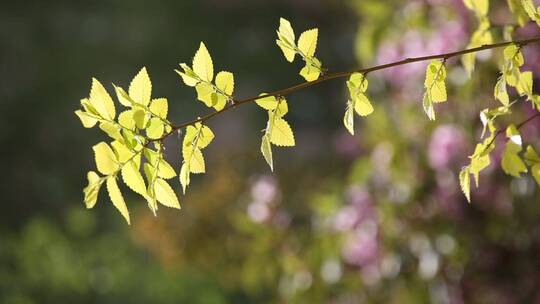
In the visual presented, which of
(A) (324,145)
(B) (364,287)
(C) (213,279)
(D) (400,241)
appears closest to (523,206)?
(D) (400,241)

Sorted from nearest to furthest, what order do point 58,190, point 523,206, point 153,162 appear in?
point 153,162, point 523,206, point 58,190

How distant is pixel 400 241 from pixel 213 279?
1.16 m

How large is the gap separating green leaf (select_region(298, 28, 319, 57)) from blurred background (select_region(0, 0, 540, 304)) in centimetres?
92

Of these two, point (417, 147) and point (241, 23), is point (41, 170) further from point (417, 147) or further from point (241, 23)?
point (417, 147)

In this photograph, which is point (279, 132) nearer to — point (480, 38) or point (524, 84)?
point (524, 84)

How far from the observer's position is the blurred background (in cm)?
178

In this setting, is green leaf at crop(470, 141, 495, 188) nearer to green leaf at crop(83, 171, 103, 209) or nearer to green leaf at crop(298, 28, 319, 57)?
green leaf at crop(298, 28, 319, 57)

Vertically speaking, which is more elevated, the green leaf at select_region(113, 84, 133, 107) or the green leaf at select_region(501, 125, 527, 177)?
the green leaf at select_region(113, 84, 133, 107)

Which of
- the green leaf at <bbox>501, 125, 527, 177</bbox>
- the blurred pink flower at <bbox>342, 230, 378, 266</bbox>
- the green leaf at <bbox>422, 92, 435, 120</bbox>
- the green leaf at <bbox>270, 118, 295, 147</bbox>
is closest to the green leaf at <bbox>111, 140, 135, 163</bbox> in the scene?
the green leaf at <bbox>270, 118, 295, 147</bbox>

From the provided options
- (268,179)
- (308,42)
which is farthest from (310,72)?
(268,179)

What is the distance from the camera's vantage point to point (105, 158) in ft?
2.44

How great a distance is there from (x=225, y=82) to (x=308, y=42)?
0.26 ft

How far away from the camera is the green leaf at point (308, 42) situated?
0.75 metres

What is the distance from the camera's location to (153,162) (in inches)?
29.8
